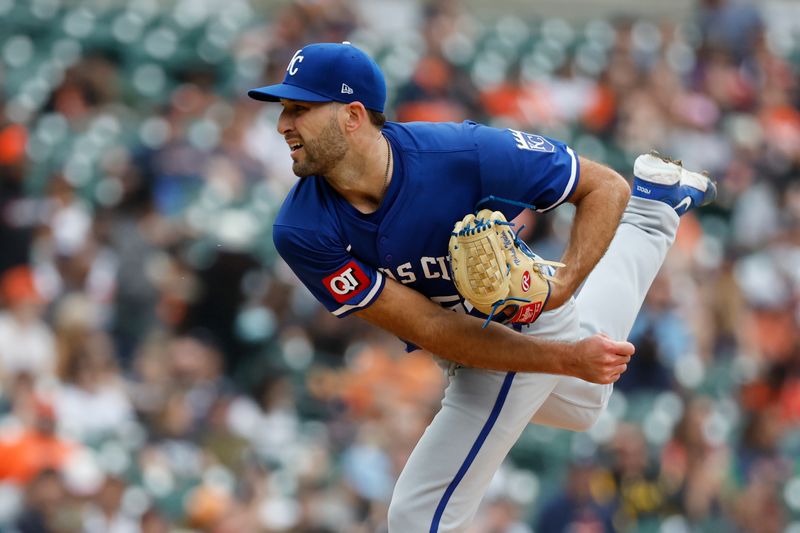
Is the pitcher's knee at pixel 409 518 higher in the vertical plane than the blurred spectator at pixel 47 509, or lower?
higher

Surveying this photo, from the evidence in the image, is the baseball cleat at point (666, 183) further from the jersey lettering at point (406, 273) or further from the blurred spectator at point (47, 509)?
the blurred spectator at point (47, 509)

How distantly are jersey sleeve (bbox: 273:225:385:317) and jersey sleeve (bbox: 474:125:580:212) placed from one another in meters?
0.48

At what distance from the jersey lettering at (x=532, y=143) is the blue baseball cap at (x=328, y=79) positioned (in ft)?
1.71

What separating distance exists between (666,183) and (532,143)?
66 centimetres

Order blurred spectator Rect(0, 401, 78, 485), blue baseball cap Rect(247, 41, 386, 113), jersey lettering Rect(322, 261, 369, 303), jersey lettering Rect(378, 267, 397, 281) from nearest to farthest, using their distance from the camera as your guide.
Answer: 1. blue baseball cap Rect(247, 41, 386, 113)
2. jersey lettering Rect(322, 261, 369, 303)
3. jersey lettering Rect(378, 267, 397, 281)
4. blurred spectator Rect(0, 401, 78, 485)

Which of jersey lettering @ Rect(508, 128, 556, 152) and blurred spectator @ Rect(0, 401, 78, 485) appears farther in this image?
blurred spectator @ Rect(0, 401, 78, 485)

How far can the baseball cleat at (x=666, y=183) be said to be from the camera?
15.9 ft

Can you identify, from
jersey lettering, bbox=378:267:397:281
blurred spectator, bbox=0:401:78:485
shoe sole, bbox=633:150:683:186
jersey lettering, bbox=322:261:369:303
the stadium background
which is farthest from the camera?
the stadium background

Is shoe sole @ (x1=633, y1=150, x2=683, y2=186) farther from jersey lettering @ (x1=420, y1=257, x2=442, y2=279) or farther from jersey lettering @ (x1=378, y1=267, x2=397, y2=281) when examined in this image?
jersey lettering @ (x1=378, y1=267, x2=397, y2=281)

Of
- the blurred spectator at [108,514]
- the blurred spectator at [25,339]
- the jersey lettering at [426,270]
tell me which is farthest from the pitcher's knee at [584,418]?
the blurred spectator at [25,339]

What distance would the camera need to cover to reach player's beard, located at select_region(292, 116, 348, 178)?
13.8 feet

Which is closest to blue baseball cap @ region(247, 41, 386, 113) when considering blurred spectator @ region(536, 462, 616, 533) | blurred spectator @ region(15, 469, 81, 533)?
blurred spectator @ region(15, 469, 81, 533)

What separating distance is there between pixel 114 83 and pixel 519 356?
5800 mm

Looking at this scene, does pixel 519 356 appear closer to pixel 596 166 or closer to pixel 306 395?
pixel 596 166
